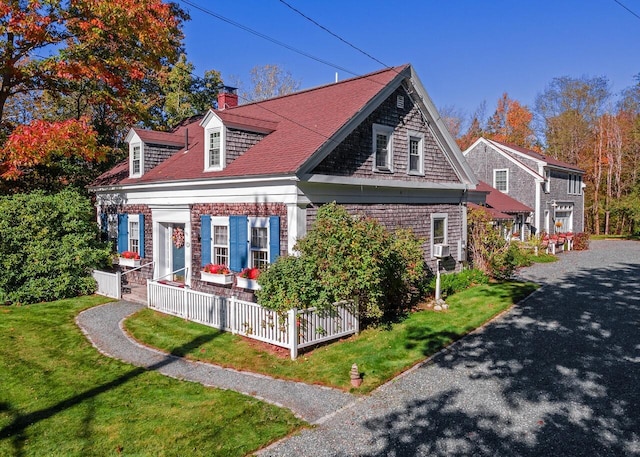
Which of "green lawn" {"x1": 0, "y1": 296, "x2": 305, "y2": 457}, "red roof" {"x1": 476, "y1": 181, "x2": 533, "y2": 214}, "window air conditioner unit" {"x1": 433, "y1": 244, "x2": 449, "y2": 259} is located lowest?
"green lawn" {"x1": 0, "y1": 296, "x2": 305, "y2": 457}

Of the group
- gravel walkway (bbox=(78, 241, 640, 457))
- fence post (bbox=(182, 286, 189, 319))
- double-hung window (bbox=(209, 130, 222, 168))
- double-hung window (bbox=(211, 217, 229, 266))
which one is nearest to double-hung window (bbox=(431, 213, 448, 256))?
gravel walkway (bbox=(78, 241, 640, 457))

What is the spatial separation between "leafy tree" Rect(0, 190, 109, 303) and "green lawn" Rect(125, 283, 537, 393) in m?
4.27

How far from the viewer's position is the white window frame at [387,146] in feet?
45.6

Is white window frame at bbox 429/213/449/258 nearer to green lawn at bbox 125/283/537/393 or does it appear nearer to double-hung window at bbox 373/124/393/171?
double-hung window at bbox 373/124/393/171

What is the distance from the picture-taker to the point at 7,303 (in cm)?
1474

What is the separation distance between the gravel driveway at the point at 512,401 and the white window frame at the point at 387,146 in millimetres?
5692

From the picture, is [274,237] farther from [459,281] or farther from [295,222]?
[459,281]

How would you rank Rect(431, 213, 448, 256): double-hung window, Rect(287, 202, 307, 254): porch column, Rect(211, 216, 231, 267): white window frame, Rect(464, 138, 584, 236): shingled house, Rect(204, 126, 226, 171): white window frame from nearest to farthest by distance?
Rect(287, 202, 307, 254): porch column < Rect(211, 216, 231, 267): white window frame < Rect(204, 126, 226, 171): white window frame < Rect(431, 213, 448, 256): double-hung window < Rect(464, 138, 584, 236): shingled house

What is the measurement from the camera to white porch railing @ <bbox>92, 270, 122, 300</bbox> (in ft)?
50.7

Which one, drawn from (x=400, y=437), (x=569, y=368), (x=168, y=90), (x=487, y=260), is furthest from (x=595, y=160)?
(x=400, y=437)

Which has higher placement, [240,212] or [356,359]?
[240,212]

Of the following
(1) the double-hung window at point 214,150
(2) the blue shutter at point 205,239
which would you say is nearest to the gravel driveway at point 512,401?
(2) the blue shutter at point 205,239

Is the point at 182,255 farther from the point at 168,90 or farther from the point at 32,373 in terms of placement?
the point at 168,90

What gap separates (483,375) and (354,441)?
337cm
